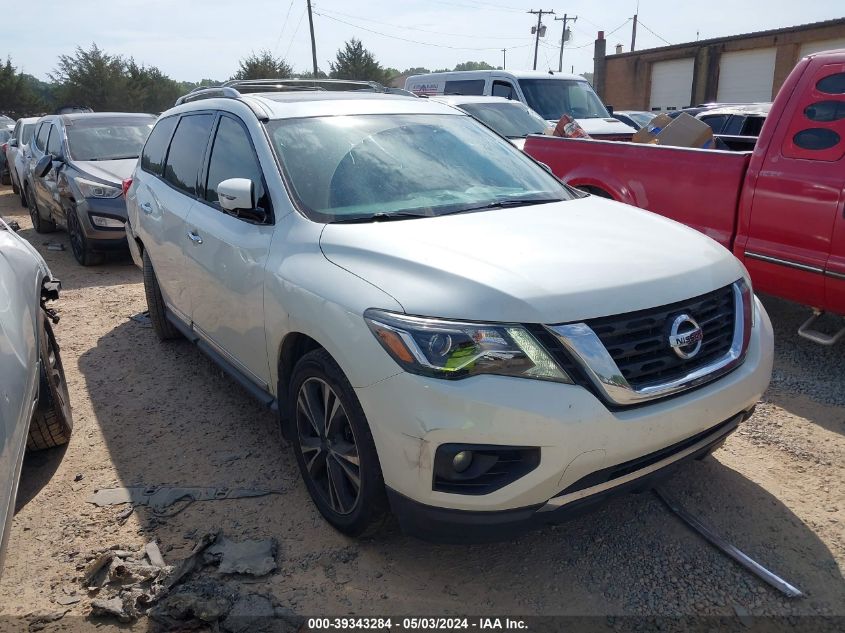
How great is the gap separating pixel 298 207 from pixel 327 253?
0.41 m

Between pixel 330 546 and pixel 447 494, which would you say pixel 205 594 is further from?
pixel 447 494

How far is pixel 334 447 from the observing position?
2824 millimetres

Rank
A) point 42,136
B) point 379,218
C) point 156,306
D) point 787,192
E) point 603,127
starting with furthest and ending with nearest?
point 42,136, point 603,127, point 156,306, point 787,192, point 379,218

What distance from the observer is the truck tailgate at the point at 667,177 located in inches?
188

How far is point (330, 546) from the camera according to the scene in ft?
9.59

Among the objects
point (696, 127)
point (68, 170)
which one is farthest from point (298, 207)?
point (68, 170)

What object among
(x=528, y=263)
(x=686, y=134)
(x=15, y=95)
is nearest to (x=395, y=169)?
(x=528, y=263)

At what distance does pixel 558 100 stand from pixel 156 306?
9.36 m

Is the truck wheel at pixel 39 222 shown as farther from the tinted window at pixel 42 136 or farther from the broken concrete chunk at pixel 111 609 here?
the broken concrete chunk at pixel 111 609

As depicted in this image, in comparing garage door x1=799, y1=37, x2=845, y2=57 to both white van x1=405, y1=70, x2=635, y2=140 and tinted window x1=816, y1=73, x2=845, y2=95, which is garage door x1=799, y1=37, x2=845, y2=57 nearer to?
white van x1=405, y1=70, x2=635, y2=140

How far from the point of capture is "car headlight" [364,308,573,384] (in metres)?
2.29

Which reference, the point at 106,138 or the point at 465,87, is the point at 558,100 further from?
the point at 106,138

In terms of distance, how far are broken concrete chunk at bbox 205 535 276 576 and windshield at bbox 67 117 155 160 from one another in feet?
25.4

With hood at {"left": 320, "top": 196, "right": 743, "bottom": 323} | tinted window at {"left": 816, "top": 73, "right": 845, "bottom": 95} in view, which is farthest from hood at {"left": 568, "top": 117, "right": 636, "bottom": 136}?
hood at {"left": 320, "top": 196, "right": 743, "bottom": 323}
